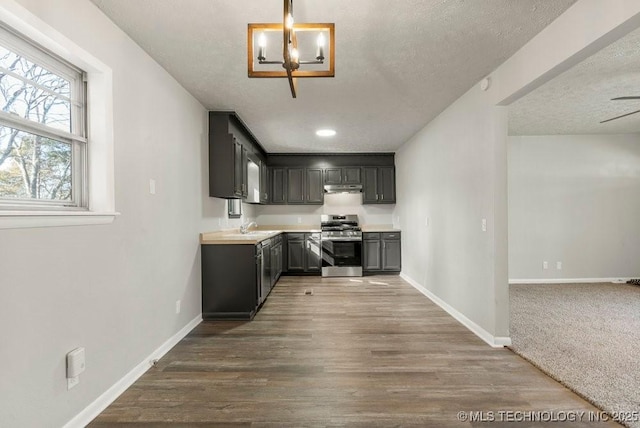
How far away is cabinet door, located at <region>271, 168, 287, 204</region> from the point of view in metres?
6.34

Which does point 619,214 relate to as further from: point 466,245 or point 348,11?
point 348,11

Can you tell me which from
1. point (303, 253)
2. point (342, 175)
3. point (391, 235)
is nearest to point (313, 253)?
point (303, 253)

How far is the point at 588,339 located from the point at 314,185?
15.6 ft

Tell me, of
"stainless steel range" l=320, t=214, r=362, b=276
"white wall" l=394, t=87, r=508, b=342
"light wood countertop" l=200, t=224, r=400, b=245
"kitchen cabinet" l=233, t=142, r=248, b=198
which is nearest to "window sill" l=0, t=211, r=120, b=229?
"light wood countertop" l=200, t=224, r=400, b=245

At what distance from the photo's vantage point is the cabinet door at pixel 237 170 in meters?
3.76

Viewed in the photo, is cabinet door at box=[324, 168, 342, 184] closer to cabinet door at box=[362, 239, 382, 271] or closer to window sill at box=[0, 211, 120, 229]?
cabinet door at box=[362, 239, 382, 271]

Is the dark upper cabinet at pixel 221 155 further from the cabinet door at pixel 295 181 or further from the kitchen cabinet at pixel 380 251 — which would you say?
the kitchen cabinet at pixel 380 251

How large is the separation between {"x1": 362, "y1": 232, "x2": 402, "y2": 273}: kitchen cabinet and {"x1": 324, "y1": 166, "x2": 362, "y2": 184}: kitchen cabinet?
3.85 feet

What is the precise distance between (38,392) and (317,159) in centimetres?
545

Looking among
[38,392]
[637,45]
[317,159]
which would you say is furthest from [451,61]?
[317,159]

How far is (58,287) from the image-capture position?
1583 mm

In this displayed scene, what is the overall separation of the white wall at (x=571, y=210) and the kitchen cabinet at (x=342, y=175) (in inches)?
108

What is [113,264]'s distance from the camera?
1992 mm

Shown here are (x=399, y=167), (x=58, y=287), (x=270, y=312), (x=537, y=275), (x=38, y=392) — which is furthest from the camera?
(x=399, y=167)
